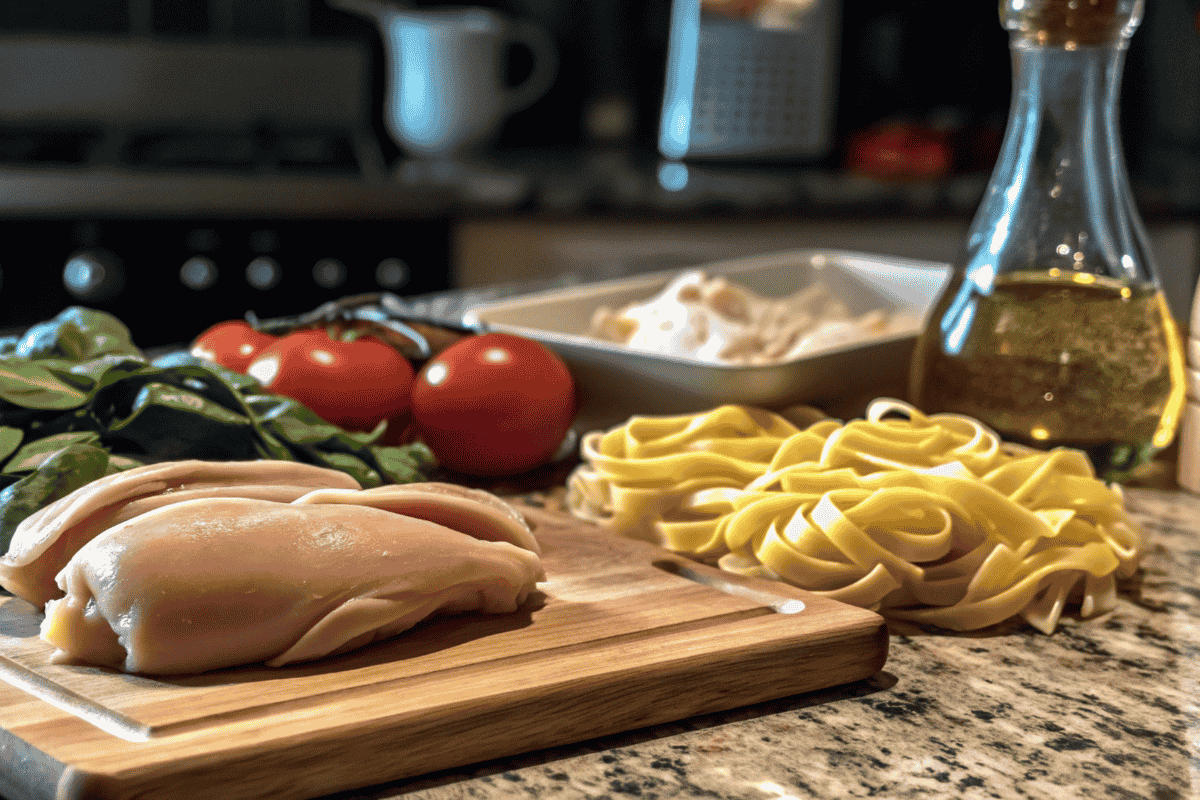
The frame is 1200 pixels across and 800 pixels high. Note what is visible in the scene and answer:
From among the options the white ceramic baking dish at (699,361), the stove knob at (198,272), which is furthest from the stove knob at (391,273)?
the white ceramic baking dish at (699,361)

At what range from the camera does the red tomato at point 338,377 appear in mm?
1117

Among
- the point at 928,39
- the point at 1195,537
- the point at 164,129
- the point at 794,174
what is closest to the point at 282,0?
the point at 164,129

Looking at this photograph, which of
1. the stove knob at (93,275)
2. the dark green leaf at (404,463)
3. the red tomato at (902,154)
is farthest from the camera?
the red tomato at (902,154)

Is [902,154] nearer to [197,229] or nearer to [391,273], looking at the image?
[391,273]

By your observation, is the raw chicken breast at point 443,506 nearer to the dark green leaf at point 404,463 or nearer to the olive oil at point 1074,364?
the dark green leaf at point 404,463

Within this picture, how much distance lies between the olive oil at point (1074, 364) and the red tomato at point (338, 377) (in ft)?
1.62

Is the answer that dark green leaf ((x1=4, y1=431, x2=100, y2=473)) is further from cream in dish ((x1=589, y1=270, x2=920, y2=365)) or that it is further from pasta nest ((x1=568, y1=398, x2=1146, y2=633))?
cream in dish ((x1=589, y1=270, x2=920, y2=365))

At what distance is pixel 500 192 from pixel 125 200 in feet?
2.32

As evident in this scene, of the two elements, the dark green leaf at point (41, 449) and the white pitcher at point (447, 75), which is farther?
the white pitcher at point (447, 75)

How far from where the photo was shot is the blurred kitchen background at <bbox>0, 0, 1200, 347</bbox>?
2.45 meters

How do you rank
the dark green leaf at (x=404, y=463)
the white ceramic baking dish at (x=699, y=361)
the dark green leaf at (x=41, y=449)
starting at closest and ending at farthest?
the dark green leaf at (x=41, y=449) < the dark green leaf at (x=404, y=463) < the white ceramic baking dish at (x=699, y=361)

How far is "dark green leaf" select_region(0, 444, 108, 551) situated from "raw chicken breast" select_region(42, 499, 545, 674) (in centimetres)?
13

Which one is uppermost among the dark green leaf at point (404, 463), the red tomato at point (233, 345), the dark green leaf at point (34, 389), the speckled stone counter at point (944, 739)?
the dark green leaf at point (34, 389)

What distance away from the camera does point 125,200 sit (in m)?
2.39
